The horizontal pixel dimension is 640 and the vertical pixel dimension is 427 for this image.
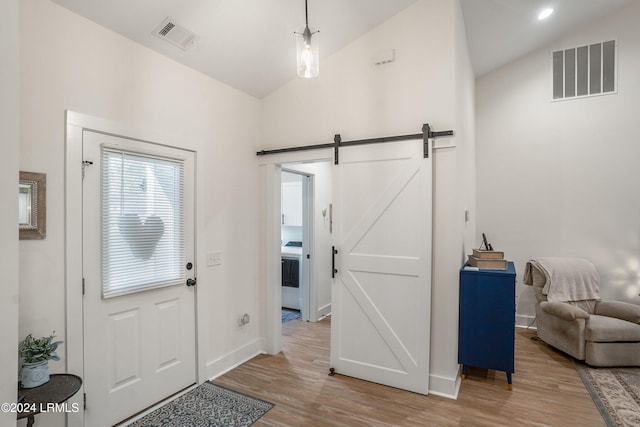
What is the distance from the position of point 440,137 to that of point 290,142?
5.01 ft

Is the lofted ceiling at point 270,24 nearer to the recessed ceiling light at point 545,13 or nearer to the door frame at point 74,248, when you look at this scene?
the recessed ceiling light at point 545,13

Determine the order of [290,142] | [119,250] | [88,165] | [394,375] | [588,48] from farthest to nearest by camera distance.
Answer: [588,48] < [290,142] < [394,375] < [119,250] < [88,165]

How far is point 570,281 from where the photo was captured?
152 inches

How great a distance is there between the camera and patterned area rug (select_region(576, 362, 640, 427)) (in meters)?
2.49

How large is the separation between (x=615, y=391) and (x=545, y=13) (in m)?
3.80

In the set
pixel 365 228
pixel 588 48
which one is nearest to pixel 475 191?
pixel 588 48

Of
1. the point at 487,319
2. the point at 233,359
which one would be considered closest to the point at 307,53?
the point at 487,319

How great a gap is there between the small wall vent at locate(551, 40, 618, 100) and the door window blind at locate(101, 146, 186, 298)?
4.79 m

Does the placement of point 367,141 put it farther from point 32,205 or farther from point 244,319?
point 32,205

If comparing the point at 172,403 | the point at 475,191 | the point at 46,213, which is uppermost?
the point at 475,191

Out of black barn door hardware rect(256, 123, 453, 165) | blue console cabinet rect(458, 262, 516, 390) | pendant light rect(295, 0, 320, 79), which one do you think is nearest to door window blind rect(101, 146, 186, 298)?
black barn door hardware rect(256, 123, 453, 165)

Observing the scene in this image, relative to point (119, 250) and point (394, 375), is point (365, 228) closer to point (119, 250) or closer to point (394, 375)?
point (394, 375)

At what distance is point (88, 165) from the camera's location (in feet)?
7.24

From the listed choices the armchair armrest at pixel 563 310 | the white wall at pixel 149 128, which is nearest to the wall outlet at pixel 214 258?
the white wall at pixel 149 128
